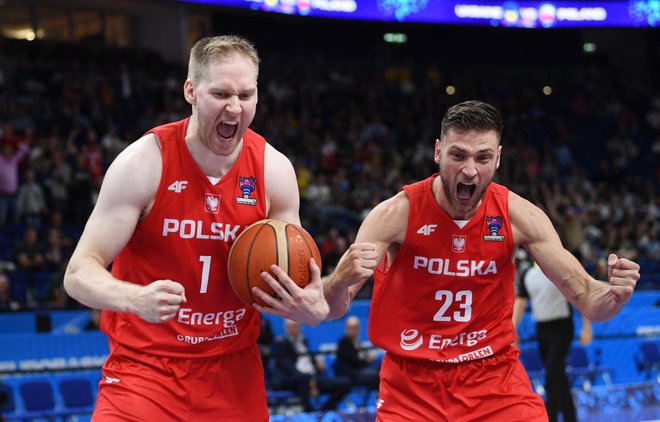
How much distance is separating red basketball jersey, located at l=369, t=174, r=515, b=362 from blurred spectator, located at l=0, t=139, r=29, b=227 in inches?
376

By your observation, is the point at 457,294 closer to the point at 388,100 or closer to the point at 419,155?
the point at 419,155

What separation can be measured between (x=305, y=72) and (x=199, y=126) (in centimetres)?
1934

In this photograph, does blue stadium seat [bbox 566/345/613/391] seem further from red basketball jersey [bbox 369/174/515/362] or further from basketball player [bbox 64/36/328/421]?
basketball player [bbox 64/36/328/421]

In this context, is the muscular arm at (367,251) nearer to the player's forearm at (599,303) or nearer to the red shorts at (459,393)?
the red shorts at (459,393)

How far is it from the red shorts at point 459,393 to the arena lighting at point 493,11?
15.3 metres

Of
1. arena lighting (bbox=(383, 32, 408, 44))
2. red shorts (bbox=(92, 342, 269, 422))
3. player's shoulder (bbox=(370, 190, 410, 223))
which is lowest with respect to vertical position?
red shorts (bbox=(92, 342, 269, 422))

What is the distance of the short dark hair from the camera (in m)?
4.46

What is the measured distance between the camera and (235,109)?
379 centimetres

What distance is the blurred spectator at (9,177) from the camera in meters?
12.9

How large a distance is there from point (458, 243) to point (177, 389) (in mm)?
1559

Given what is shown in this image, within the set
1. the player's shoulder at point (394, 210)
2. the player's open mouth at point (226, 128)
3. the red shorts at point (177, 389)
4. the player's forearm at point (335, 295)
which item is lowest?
the red shorts at point (177, 389)

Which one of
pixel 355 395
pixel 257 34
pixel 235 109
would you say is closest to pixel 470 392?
pixel 235 109

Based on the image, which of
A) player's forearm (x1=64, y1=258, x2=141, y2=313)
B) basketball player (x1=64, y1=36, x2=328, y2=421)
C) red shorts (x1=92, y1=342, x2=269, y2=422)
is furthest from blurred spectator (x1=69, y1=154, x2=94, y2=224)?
player's forearm (x1=64, y1=258, x2=141, y2=313)

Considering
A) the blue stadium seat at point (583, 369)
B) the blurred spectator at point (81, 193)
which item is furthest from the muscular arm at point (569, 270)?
the blurred spectator at point (81, 193)
